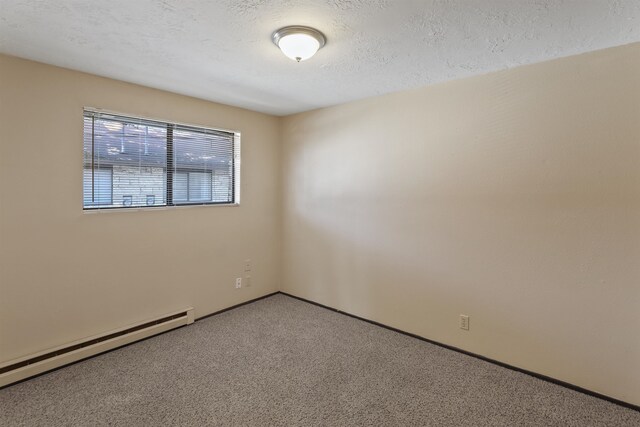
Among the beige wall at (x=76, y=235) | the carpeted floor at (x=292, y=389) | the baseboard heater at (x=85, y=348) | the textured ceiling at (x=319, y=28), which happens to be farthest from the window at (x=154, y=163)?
the carpeted floor at (x=292, y=389)

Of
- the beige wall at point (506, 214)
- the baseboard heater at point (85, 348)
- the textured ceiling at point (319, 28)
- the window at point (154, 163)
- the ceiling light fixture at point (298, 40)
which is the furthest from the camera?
the window at point (154, 163)

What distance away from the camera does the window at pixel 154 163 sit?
8.90 feet

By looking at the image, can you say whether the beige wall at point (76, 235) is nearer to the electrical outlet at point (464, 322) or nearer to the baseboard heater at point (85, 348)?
the baseboard heater at point (85, 348)

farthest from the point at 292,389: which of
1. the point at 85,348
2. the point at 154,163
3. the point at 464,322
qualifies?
the point at 154,163

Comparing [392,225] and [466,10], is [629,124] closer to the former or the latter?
[466,10]

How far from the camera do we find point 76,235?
260cm

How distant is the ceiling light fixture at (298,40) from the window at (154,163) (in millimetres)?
1705

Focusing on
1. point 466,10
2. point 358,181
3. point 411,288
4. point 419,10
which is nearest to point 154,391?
point 411,288

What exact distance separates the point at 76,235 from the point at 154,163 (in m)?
0.91

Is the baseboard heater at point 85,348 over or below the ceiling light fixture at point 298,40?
below

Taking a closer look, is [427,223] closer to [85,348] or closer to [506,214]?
[506,214]

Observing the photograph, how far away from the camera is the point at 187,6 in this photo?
5.45ft

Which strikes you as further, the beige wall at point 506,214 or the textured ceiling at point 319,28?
the beige wall at point 506,214

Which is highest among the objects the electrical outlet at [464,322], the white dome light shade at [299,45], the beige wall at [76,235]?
Answer: the white dome light shade at [299,45]
